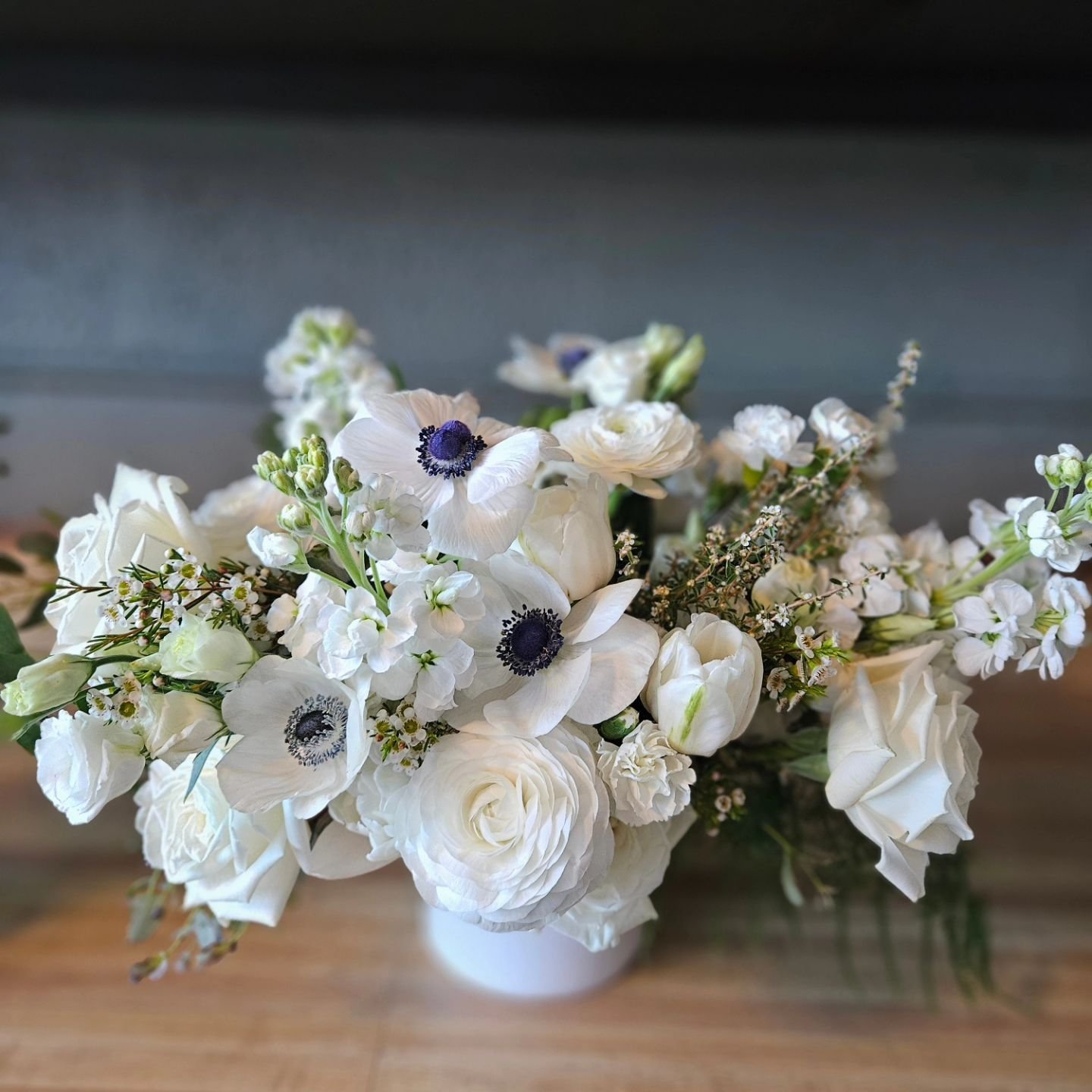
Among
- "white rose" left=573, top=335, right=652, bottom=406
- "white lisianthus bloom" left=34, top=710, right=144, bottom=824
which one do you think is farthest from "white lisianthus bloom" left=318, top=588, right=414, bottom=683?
"white rose" left=573, top=335, right=652, bottom=406

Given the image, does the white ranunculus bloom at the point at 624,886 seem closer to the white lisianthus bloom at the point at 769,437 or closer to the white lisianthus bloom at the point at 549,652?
the white lisianthus bloom at the point at 549,652

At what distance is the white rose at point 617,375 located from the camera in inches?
26.5

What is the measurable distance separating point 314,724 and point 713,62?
94cm

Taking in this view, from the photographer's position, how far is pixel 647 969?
0.60 metres

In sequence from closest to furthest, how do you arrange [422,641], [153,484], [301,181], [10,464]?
[422,641]
[153,484]
[301,181]
[10,464]

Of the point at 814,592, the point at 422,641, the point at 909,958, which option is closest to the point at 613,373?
the point at 814,592

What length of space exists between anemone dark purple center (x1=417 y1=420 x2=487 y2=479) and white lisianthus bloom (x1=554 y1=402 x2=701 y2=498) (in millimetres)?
94

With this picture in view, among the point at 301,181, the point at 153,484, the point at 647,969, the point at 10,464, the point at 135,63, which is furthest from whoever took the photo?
the point at 10,464

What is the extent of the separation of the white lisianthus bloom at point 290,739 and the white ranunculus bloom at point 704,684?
5.6 inches

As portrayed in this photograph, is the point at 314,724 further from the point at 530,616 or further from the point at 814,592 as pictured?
the point at 814,592

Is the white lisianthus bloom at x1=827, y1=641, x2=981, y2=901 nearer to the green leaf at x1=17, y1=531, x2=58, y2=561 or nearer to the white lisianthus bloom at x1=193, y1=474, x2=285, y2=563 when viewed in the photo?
the white lisianthus bloom at x1=193, y1=474, x2=285, y2=563

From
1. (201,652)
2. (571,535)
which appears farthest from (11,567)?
(571,535)

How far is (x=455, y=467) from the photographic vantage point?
14.3 inches

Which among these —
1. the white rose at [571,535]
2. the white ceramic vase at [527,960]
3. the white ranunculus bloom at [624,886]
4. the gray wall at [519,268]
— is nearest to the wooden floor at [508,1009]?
the white ceramic vase at [527,960]
